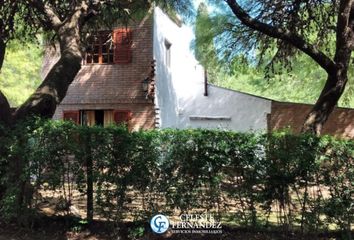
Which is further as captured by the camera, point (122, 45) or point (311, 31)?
point (122, 45)

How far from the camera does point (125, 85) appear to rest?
1833cm

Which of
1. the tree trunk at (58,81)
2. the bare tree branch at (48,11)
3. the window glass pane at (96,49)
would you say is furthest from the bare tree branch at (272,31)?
the window glass pane at (96,49)

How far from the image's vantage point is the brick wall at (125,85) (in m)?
18.1

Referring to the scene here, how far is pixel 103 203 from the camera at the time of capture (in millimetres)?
7008

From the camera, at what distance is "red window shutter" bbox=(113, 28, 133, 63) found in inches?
720

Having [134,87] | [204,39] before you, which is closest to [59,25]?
[204,39]

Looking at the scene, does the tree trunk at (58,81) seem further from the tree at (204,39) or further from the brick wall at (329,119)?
the brick wall at (329,119)

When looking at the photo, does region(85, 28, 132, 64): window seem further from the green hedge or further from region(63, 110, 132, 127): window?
the green hedge

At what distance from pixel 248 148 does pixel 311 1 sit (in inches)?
244

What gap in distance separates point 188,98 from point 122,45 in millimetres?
6333

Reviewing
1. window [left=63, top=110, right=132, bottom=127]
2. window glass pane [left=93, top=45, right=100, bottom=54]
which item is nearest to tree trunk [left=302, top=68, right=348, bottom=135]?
window [left=63, top=110, right=132, bottom=127]

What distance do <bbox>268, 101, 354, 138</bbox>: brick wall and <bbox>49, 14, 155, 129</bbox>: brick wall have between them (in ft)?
19.0

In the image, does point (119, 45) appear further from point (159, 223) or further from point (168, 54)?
point (159, 223)

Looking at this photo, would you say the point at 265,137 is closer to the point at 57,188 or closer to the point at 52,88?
the point at 57,188
